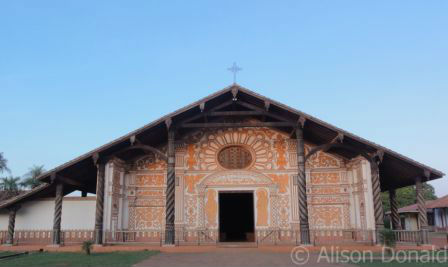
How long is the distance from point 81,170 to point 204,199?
5.59m

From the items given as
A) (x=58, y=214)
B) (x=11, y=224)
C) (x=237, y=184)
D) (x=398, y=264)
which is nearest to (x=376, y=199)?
(x=237, y=184)

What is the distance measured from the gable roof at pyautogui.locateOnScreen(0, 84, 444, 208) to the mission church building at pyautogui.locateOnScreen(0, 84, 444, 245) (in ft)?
0.19

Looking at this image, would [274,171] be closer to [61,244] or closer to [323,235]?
[323,235]

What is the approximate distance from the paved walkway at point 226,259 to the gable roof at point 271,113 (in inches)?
211

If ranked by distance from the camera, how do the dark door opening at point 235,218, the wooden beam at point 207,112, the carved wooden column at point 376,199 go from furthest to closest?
the dark door opening at point 235,218 < the wooden beam at point 207,112 < the carved wooden column at point 376,199

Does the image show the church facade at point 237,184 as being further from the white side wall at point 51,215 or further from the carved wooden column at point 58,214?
the carved wooden column at point 58,214

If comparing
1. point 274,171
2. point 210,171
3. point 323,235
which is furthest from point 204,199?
point 323,235

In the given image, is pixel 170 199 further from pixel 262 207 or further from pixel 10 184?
pixel 10 184

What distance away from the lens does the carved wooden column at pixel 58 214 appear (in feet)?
52.3

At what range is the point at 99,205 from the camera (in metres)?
16.3

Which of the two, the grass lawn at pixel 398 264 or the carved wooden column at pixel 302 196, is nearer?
the grass lawn at pixel 398 264

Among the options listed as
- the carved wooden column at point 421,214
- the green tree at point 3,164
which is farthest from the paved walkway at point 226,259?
the green tree at point 3,164

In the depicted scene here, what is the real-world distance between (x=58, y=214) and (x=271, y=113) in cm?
981

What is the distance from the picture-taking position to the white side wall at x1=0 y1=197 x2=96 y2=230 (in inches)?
706
